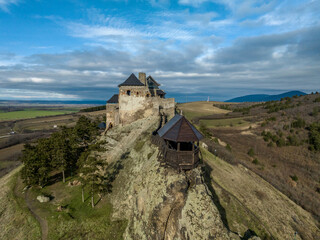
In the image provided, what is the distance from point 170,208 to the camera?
15719 millimetres

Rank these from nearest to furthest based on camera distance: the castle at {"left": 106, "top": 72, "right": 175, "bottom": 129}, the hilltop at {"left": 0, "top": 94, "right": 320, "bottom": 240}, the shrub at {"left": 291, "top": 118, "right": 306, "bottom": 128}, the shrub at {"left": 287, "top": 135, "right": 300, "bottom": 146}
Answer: the hilltop at {"left": 0, "top": 94, "right": 320, "bottom": 240} < the castle at {"left": 106, "top": 72, "right": 175, "bottom": 129} < the shrub at {"left": 287, "top": 135, "right": 300, "bottom": 146} < the shrub at {"left": 291, "top": 118, "right": 306, "bottom": 128}

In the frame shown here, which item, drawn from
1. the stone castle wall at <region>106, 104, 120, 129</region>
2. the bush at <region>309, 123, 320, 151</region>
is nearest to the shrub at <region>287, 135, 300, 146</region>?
the bush at <region>309, 123, 320, 151</region>

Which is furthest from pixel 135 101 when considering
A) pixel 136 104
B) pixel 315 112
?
pixel 315 112

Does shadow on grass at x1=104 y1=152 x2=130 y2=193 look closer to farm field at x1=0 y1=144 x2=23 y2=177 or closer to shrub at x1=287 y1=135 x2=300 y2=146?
farm field at x1=0 y1=144 x2=23 y2=177

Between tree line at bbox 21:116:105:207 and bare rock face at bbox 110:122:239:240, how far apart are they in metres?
5.80

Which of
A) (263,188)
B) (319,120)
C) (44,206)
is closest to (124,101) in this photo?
(44,206)

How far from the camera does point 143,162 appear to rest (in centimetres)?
2441

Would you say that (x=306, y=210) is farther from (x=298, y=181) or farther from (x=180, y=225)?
(x=180, y=225)

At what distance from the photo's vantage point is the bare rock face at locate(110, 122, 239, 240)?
13.7 metres

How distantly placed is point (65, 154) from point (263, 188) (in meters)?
36.4

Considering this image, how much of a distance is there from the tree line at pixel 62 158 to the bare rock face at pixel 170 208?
5795mm

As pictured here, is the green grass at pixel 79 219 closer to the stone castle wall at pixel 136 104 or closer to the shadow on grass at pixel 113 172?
the shadow on grass at pixel 113 172

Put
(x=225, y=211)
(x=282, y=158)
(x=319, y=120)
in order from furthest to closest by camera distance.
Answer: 1. (x=319, y=120)
2. (x=282, y=158)
3. (x=225, y=211)

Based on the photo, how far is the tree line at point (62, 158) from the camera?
22702 mm
